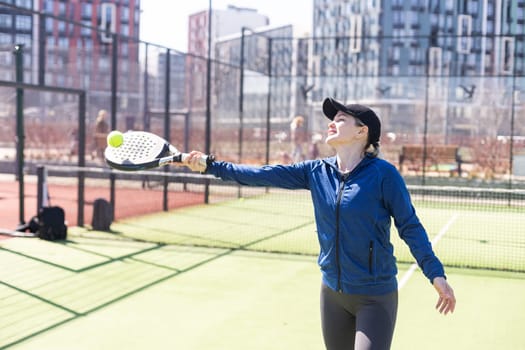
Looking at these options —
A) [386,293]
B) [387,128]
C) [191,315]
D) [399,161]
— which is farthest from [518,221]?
[386,293]

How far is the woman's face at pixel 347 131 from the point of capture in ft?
11.6

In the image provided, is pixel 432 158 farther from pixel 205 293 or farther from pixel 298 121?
→ pixel 205 293

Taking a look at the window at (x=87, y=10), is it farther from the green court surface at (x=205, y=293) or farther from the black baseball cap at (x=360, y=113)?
the black baseball cap at (x=360, y=113)

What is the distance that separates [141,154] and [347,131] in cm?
113

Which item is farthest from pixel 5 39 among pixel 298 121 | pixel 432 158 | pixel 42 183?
pixel 42 183

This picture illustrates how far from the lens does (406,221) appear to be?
3434 millimetres

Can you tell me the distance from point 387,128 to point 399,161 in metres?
1.89

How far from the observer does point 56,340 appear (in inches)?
218

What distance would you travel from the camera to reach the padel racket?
3773mm

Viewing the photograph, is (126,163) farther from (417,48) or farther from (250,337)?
(417,48)

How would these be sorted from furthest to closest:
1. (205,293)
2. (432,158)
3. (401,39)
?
(401,39), (432,158), (205,293)

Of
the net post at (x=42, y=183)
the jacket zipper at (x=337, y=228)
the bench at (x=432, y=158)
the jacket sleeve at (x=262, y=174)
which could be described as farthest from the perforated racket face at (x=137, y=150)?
the bench at (x=432, y=158)

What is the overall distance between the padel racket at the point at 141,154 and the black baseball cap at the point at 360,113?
671 mm

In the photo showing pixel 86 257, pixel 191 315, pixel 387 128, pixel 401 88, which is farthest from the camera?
pixel 401 88
